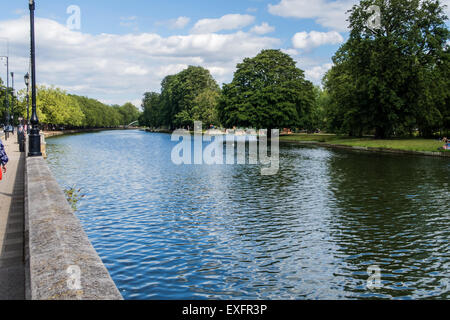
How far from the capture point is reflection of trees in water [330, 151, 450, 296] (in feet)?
27.6

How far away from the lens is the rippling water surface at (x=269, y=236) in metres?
7.49

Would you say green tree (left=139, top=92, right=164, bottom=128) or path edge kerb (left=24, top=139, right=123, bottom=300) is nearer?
path edge kerb (left=24, top=139, right=123, bottom=300)

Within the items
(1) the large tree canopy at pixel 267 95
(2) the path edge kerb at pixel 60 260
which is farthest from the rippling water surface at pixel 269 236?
(1) the large tree canopy at pixel 267 95

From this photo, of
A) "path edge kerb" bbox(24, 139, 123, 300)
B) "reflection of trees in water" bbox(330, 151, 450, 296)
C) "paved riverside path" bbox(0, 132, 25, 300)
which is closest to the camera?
"path edge kerb" bbox(24, 139, 123, 300)

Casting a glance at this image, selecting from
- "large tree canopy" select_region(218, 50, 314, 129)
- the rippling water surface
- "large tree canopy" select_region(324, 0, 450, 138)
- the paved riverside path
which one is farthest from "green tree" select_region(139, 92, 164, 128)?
the paved riverside path

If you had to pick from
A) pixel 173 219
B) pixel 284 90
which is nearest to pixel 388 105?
pixel 284 90

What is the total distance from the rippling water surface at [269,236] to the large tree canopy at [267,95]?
48.6m

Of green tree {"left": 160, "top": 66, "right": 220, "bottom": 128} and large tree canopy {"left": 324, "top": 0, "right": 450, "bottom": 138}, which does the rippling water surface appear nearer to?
large tree canopy {"left": 324, "top": 0, "right": 450, "bottom": 138}

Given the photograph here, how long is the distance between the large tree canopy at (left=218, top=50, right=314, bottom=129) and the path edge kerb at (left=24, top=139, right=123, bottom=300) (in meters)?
61.9

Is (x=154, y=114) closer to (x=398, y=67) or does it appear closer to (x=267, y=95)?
(x=267, y=95)

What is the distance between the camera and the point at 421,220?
41.1 ft

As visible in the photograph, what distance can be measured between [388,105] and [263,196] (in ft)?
125

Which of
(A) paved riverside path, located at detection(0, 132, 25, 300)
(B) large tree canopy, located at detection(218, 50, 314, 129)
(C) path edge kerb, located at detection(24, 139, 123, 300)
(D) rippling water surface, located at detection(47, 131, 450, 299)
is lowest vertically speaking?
(D) rippling water surface, located at detection(47, 131, 450, 299)

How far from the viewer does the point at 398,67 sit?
164ft
